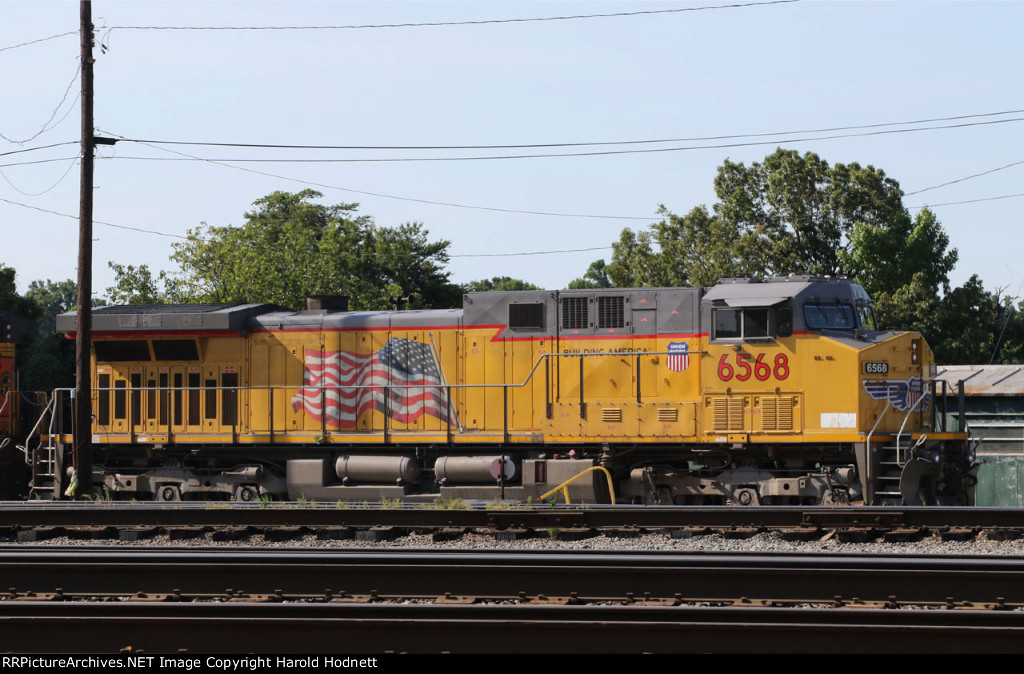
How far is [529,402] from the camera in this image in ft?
54.5

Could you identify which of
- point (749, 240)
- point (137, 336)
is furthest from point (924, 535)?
point (749, 240)

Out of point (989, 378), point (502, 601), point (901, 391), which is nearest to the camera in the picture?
point (502, 601)

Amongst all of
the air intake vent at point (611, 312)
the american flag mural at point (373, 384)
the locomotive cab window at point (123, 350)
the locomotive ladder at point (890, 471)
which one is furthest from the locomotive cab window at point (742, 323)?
the locomotive cab window at point (123, 350)

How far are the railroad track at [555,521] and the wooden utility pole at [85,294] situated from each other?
4049mm

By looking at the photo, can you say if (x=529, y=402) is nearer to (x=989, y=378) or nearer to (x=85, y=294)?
(x=85, y=294)

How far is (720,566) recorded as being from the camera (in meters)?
8.86

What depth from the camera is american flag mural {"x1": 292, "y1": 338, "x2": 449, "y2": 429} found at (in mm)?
17250

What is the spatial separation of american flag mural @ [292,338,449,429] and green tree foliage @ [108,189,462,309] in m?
9.53

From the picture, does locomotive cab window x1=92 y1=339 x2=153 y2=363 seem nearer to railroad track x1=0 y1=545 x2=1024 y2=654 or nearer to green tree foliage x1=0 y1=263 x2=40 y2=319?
railroad track x1=0 y1=545 x2=1024 y2=654

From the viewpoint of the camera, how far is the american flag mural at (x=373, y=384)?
17.2 metres

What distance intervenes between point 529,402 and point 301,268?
22.3 metres

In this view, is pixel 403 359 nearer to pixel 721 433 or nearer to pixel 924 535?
pixel 721 433

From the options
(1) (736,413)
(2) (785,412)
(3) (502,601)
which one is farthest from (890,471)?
(3) (502,601)
